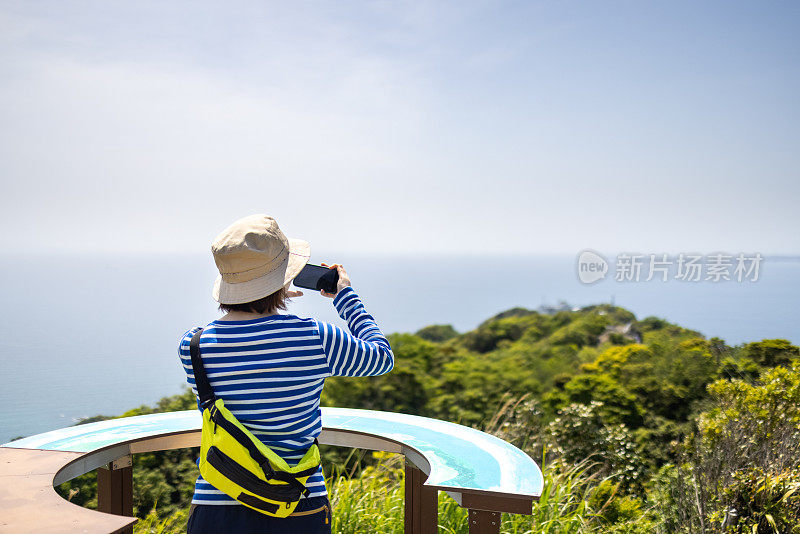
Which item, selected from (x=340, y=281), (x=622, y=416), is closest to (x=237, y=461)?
(x=340, y=281)

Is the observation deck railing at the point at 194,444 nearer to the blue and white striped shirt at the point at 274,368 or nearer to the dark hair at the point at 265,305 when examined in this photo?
the blue and white striped shirt at the point at 274,368

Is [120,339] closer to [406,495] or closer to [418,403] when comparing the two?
[418,403]

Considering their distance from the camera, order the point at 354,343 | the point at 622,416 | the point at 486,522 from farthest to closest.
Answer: the point at 622,416, the point at 486,522, the point at 354,343

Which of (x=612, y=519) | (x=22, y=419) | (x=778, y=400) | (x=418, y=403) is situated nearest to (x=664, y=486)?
(x=612, y=519)

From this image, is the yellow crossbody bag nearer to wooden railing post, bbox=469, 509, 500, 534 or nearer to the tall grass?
wooden railing post, bbox=469, 509, 500, 534

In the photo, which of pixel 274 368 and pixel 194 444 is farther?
pixel 194 444

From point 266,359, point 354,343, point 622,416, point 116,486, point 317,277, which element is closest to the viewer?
point 266,359

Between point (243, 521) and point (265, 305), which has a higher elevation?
point (265, 305)

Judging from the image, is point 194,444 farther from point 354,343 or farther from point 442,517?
point 354,343

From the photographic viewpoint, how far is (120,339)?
6938 mm

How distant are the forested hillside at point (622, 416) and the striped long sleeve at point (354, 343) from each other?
6.42 feet

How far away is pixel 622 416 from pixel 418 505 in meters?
3.65

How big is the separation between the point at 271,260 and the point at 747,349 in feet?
20.1

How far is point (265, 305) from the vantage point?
70.8 inches
